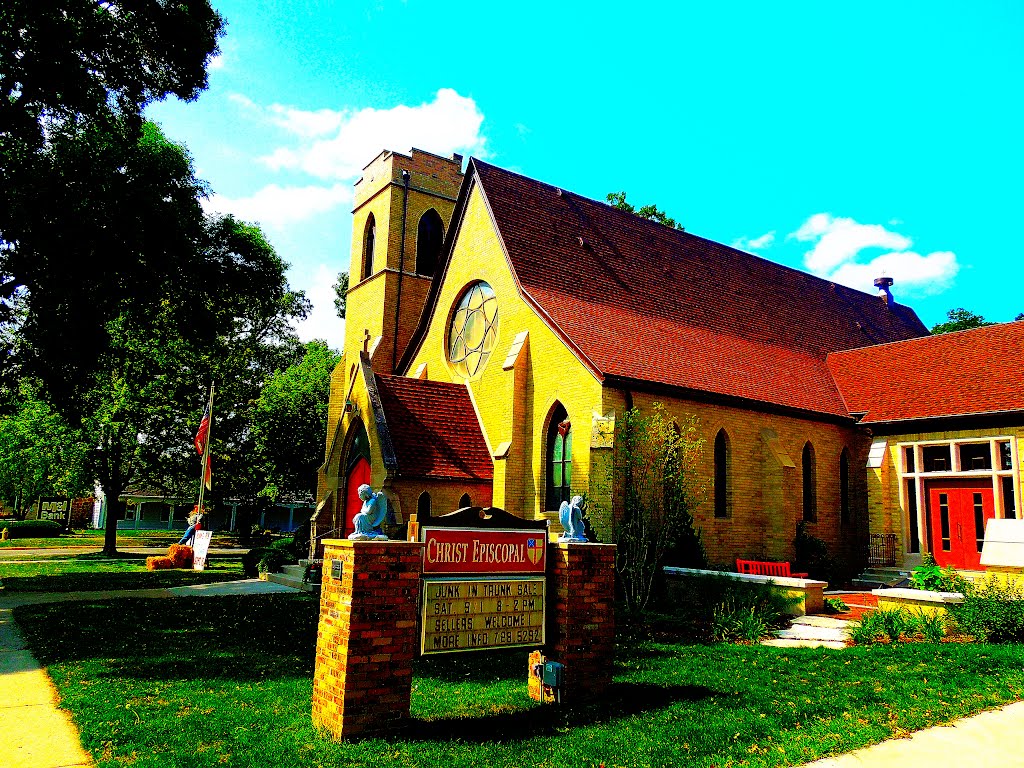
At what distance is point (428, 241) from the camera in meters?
28.2

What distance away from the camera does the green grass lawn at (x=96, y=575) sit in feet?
64.0

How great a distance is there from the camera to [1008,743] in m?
6.50

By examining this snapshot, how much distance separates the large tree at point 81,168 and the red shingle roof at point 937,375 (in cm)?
2137

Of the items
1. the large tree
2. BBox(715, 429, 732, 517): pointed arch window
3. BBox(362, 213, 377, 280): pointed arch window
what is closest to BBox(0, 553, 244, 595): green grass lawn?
the large tree

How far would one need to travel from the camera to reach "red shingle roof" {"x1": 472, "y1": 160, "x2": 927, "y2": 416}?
19625 millimetres

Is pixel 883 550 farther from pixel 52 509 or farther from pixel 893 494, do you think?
pixel 52 509

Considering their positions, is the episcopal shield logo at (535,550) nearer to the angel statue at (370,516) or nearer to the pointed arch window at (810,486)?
the angel statue at (370,516)

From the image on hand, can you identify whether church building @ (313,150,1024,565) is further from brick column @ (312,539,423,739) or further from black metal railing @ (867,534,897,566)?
brick column @ (312,539,423,739)

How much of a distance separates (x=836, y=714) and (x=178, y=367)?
1364 inches

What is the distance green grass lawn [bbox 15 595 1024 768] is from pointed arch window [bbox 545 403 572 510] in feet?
22.3

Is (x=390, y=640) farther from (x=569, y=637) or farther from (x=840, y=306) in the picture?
(x=840, y=306)

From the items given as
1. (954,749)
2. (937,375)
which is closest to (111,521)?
(937,375)

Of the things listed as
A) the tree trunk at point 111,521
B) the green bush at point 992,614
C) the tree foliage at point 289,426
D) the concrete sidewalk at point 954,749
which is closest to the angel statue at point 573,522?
the concrete sidewalk at point 954,749

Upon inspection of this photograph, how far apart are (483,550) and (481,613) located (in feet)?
2.09
